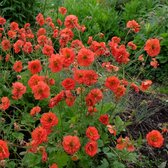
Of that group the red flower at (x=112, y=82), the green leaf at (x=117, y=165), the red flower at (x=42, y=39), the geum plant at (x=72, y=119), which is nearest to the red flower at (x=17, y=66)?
the geum plant at (x=72, y=119)

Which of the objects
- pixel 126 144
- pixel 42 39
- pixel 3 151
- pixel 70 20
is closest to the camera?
pixel 3 151

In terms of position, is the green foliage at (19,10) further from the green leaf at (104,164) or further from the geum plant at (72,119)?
the green leaf at (104,164)

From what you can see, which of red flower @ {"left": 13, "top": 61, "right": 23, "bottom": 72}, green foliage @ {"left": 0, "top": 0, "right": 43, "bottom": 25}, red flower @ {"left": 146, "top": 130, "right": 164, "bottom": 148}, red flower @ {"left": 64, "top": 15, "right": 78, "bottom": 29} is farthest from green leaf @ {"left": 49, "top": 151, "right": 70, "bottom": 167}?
green foliage @ {"left": 0, "top": 0, "right": 43, "bottom": 25}

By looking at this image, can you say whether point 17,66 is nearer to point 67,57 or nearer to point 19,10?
point 67,57

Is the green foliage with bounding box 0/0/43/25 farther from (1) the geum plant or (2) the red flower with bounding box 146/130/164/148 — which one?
(2) the red flower with bounding box 146/130/164/148

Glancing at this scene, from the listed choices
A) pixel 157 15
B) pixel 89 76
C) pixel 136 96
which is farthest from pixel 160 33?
pixel 89 76

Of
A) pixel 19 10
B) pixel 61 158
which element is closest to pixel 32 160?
pixel 61 158

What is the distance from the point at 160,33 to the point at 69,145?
348 centimetres

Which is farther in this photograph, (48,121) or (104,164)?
A: (104,164)

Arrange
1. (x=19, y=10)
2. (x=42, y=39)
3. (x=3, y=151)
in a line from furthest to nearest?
(x=19, y=10)
(x=42, y=39)
(x=3, y=151)

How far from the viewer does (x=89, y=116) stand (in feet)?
8.80

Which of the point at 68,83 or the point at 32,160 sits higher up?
the point at 68,83

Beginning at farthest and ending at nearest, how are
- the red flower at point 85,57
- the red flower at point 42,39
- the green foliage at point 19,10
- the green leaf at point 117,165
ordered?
the green foliage at point 19,10, the red flower at point 42,39, the green leaf at point 117,165, the red flower at point 85,57

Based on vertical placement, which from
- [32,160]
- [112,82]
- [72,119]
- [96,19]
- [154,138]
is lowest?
[96,19]
